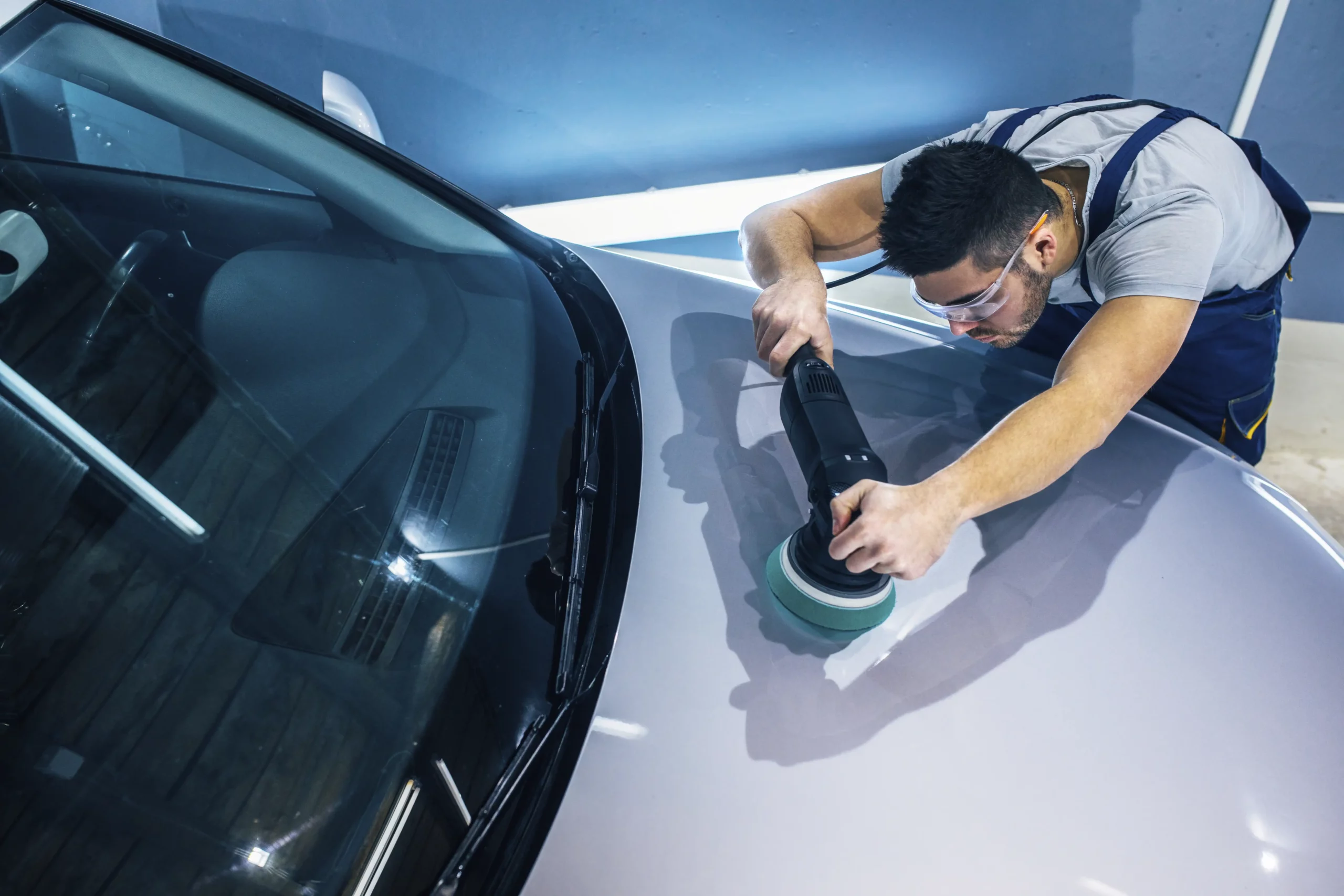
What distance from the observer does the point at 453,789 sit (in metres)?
0.77

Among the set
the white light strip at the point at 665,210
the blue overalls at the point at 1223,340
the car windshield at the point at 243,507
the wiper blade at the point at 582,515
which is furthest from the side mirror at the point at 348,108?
the blue overalls at the point at 1223,340

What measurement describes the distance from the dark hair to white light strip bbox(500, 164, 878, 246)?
1172 millimetres

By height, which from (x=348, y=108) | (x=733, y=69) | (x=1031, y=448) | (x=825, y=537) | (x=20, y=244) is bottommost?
(x=20, y=244)

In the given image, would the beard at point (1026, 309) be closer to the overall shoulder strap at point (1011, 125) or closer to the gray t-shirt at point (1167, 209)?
the gray t-shirt at point (1167, 209)

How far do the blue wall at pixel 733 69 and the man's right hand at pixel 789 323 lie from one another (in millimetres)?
1170

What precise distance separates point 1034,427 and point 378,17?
1.93 m

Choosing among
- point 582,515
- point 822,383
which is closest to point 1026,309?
point 822,383

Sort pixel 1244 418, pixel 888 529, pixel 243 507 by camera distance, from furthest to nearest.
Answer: pixel 1244 418
pixel 888 529
pixel 243 507

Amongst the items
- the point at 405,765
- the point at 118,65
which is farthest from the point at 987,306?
the point at 118,65

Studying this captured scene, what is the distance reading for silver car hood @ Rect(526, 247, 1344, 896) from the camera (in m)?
0.81

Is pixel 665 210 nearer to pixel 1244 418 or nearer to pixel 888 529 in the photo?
pixel 1244 418

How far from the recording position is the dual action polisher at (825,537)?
960 millimetres

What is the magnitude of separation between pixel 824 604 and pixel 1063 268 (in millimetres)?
835

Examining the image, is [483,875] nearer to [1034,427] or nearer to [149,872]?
[149,872]
